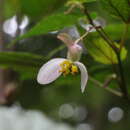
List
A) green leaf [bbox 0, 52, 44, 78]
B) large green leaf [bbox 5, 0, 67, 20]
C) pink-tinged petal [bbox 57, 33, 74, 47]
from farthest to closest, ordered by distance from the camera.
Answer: large green leaf [bbox 5, 0, 67, 20]
green leaf [bbox 0, 52, 44, 78]
pink-tinged petal [bbox 57, 33, 74, 47]

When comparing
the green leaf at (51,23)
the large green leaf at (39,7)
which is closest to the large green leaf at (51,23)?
the green leaf at (51,23)

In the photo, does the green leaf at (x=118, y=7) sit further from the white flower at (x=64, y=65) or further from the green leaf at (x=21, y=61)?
the green leaf at (x=21, y=61)

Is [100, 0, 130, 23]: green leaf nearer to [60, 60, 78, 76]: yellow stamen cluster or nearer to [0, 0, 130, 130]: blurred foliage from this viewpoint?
[0, 0, 130, 130]: blurred foliage

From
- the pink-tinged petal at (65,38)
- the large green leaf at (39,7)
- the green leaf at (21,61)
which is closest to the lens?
the pink-tinged petal at (65,38)

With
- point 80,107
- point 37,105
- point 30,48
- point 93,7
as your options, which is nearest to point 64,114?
point 80,107

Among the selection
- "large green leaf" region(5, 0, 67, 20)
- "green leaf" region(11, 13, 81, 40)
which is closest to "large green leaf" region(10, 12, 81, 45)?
"green leaf" region(11, 13, 81, 40)
